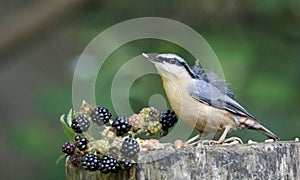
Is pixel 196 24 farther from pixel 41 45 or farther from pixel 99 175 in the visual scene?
pixel 99 175

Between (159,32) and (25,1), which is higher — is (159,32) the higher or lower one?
the lower one

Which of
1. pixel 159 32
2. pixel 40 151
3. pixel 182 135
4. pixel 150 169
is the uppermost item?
pixel 159 32

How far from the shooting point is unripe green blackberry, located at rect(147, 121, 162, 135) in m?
3.05

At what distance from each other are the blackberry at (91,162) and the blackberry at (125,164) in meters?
0.09

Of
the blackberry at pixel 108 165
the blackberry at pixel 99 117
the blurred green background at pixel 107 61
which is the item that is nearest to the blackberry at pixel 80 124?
the blackberry at pixel 99 117

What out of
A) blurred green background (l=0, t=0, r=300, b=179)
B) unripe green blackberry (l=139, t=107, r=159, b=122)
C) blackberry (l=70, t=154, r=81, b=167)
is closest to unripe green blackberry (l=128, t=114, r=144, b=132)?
unripe green blackberry (l=139, t=107, r=159, b=122)

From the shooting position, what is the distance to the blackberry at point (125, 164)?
9.05ft

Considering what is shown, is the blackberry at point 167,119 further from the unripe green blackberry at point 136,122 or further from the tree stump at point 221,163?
the tree stump at point 221,163

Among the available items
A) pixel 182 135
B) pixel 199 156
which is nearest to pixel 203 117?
pixel 182 135

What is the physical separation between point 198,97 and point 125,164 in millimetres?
485

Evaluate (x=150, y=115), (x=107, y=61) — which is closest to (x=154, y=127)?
(x=150, y=115)

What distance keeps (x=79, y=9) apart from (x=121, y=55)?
0.67 meters

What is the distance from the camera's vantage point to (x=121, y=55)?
621 centimetres

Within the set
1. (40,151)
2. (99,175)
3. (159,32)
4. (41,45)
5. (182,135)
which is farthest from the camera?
(41,45)
